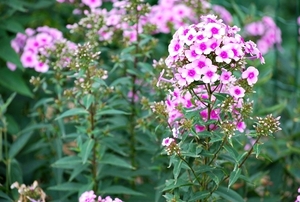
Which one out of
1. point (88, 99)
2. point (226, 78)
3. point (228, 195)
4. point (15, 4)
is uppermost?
point (15, 4)

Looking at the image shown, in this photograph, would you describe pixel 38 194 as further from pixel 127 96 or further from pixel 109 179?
pixel 127 96

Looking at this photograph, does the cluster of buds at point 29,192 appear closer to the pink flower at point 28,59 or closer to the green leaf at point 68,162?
the green leaf at point 68,162

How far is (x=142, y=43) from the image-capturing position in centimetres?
263

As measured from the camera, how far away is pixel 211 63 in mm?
1886

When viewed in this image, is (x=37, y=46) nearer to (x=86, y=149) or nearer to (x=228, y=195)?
(x=86, y=149)

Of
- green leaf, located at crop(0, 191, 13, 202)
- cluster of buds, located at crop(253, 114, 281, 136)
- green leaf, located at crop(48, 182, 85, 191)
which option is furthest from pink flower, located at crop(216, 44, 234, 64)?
green leaf, located at crop(0, 191, 13, 202)

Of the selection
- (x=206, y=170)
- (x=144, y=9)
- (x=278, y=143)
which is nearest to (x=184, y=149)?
(x=206, y=170)

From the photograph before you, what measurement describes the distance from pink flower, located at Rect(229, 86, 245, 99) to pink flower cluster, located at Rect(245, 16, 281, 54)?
150cm

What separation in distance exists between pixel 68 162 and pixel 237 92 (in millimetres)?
802

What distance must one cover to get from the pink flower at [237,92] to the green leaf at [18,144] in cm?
109

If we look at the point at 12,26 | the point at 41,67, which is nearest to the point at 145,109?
the point at 41,67

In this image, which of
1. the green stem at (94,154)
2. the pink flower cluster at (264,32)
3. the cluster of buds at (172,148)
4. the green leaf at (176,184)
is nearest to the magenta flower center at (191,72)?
the cluster of buds at (172,148)

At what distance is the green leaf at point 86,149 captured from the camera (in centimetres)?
233

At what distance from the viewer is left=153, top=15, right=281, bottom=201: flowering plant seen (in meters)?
1.89
